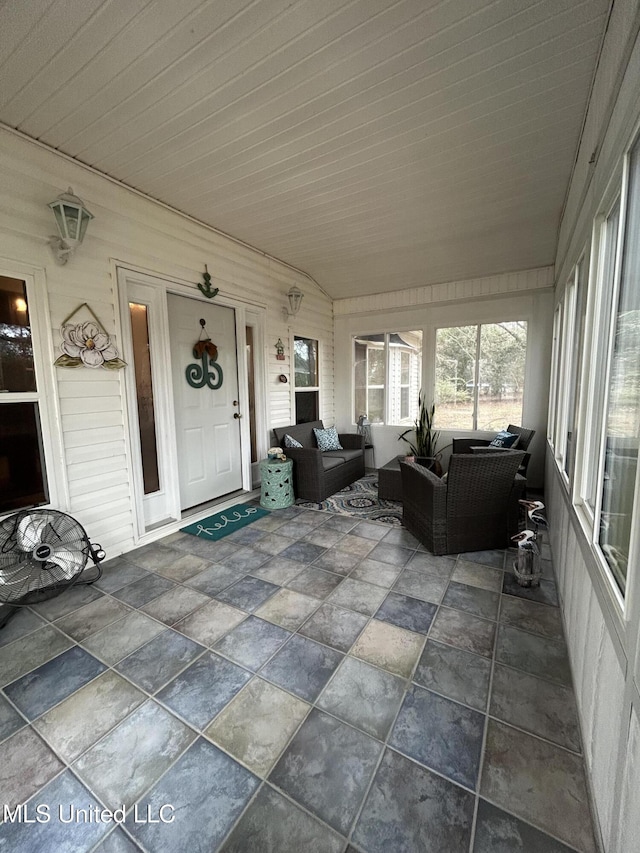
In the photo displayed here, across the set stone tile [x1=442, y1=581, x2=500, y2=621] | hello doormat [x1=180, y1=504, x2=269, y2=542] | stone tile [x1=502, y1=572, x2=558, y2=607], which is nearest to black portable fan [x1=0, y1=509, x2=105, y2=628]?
hello doormat [x1=180, y1=504, x2=269, y2=542]

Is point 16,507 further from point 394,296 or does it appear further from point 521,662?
point 394,296

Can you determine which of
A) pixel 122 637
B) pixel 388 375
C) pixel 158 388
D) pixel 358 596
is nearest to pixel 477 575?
pixel 358 596

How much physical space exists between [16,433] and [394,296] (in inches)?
182

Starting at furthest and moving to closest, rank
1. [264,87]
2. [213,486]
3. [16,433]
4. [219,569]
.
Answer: [213,486], [219,569], [16,433], [264,87]

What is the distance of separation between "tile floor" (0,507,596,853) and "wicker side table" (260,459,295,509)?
1406 mm

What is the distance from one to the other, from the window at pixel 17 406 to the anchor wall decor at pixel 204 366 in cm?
135

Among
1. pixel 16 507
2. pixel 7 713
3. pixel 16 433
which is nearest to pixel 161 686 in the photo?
pixel 7 713

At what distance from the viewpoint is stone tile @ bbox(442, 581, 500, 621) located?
2107mm

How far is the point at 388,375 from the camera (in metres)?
5.45

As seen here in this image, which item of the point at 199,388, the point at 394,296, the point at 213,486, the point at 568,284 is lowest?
the point at 213,486

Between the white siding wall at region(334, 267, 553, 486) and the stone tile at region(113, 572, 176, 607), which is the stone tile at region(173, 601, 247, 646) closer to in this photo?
the stone tile at region(113, 572, 176, 607)

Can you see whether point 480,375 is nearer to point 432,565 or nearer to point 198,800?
point 432,565

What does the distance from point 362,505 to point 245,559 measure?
61.1 inches

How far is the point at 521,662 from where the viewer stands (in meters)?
1.72
